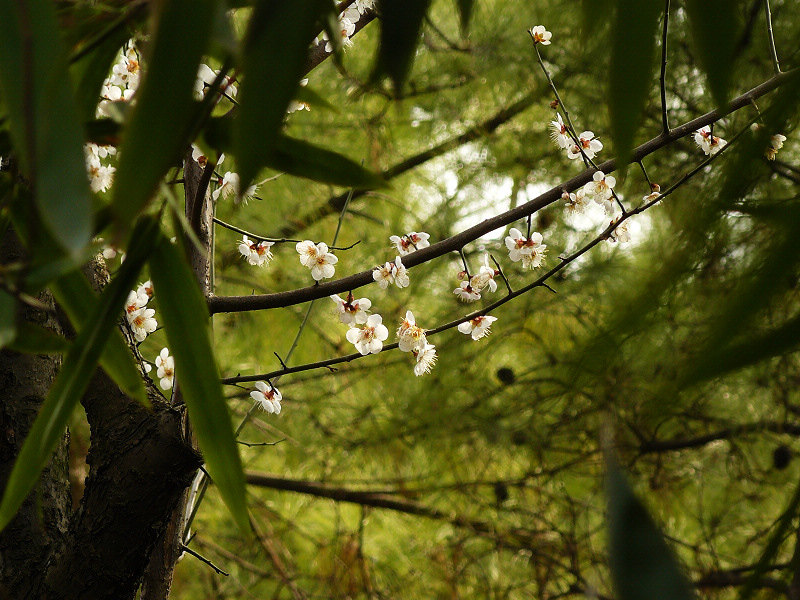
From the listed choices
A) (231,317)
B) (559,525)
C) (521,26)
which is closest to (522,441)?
(559,525)

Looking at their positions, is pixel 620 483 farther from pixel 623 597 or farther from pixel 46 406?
pixel 46 406

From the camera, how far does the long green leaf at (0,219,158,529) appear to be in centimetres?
36

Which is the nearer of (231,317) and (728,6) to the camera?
(728,6)

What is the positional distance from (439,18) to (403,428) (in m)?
1.15

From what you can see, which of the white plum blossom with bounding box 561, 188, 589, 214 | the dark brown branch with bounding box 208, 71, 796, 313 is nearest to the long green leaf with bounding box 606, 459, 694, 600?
the dark brown branch with bounding box 208, 71, 796, 313

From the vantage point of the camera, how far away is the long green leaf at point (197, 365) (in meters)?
0.40

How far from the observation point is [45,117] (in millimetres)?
264

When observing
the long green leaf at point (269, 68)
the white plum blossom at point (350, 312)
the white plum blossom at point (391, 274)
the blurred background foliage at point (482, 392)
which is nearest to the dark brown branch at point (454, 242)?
the white plum blossom at point (391, 274)

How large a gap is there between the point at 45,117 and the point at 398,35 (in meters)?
0.14

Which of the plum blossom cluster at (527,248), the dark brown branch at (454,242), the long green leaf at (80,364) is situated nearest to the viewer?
the long green leaf at (80,364)

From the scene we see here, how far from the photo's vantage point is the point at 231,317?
72.2 inches

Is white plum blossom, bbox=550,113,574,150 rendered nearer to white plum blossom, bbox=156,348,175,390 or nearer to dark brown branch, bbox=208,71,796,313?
dark brown branch, bbox=208,71,796,313

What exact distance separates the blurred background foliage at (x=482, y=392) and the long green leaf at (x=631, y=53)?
47.3 inches

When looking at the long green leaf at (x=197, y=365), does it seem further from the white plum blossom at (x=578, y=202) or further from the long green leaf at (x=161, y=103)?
the white plum blossom at (x=578, y=202)
